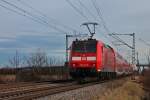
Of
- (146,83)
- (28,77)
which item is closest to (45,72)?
(28,77)

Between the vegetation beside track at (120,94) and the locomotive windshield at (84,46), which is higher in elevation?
the locomotive windshield at (84,46)

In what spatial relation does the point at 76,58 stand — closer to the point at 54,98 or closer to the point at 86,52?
the point at 86,52

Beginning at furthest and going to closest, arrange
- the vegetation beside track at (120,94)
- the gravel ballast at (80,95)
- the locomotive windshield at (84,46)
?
1. the locomotive windshield at (84,46)
2. the vegetation beside track at (120,94)
3. the gravel ballast at (80,95)

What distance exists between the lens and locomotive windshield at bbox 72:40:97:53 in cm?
3356

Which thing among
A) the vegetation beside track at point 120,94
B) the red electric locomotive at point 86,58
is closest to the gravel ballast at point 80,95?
the vegetation beside track at point 120,94

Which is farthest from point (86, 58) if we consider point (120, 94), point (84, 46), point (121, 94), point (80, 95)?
point (80, 95)

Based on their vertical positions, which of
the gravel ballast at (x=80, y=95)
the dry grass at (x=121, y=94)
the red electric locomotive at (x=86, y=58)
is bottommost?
the dry grass at (x=121, y=94)

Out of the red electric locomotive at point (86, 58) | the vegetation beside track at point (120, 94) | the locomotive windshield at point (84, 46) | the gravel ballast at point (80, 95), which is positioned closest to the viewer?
the gravel ballast at point (80, 95)

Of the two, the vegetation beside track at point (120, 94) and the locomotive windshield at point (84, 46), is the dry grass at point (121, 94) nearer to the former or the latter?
the vegetation beside track at point (120, 94)

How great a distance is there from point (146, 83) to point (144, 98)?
16.2 meters

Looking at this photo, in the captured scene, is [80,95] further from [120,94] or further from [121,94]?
[121,94]

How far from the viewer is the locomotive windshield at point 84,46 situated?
33562 mm

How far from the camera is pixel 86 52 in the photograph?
33.5 meters

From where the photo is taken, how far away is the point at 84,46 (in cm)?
3375
